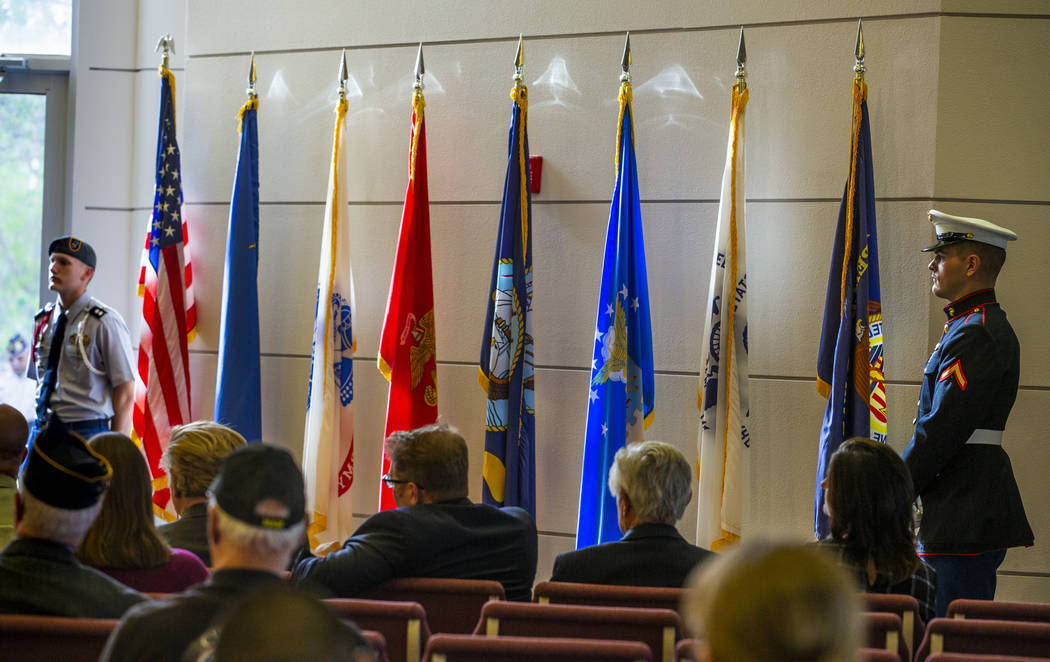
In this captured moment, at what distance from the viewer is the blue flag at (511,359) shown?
14.5 feet

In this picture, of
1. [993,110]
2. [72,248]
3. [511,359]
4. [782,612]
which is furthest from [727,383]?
[782,612]

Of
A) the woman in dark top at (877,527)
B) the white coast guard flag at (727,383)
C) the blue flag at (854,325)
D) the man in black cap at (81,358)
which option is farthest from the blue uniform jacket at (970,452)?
the man in black cap at (81,358)

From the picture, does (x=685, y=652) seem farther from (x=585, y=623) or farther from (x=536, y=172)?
(x=536, y=172)

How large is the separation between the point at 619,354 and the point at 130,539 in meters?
2.44

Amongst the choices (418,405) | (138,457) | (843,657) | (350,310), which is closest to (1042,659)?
(843,657)

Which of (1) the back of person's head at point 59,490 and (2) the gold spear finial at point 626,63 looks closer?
(1) the back of person's head at point 59,490

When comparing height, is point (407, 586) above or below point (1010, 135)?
below

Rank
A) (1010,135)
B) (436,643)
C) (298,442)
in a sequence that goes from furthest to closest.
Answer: (298,442) < (1010,135) < (436,643)

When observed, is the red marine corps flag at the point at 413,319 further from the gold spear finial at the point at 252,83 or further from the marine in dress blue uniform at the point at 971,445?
the marine in dress blue uniform at the point at 971,445

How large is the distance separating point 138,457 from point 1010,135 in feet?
11.7

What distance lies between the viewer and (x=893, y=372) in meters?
4.27

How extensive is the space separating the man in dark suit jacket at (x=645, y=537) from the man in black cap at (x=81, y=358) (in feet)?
9.57

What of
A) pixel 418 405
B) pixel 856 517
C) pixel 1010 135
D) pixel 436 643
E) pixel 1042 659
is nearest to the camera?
pixel 436 643

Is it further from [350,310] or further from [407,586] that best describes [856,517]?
[350,310]
